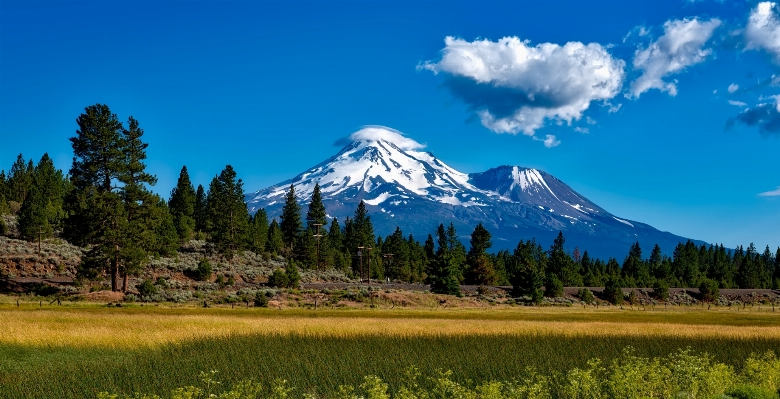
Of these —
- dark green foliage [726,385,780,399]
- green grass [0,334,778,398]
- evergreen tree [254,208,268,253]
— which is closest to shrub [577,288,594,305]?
evergreen tree [254,208,268,253]

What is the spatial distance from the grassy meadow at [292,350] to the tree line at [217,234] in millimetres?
26289

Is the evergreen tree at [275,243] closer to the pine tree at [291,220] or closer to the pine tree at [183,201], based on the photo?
the pine tree at [291,220]

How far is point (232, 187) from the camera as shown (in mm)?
109250

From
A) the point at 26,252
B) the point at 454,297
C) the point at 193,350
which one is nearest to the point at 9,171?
the point at 26,252

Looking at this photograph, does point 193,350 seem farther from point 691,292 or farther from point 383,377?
point 691,292

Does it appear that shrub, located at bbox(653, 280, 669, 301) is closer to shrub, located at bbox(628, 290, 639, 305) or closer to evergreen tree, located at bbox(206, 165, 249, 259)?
shrub, located at bbox(628, 290, 639, 305)

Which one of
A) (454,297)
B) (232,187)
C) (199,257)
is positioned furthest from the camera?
(232,187)

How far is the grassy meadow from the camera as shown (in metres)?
18.7

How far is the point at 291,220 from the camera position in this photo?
415 ft

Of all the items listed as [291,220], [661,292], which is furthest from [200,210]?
[661,292]

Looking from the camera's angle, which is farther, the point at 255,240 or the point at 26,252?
the point at 255,240

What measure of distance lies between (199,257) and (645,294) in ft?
238

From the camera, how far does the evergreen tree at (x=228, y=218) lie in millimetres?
Result: 101938

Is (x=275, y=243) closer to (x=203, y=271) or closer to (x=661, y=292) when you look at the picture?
(x=203, y=271)
